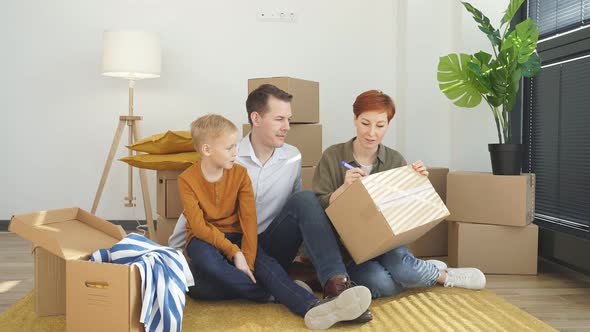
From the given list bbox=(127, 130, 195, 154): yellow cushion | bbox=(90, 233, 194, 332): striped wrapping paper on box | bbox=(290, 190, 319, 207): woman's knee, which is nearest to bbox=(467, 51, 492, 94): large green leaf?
bbox=(290, 190, 319, 207): woman's knee

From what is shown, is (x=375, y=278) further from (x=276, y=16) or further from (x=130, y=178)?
(x=276, y=16)

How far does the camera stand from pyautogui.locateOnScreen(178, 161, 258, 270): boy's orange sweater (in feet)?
6.73

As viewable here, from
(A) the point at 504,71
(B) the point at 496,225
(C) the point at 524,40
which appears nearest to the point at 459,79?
(A) the point at 504,71

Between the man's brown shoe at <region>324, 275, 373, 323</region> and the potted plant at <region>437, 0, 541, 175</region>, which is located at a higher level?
the potted plant at <region>437, 0, 541, 175</region>

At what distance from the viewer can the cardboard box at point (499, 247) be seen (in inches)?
105

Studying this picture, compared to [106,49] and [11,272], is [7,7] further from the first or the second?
[11,272]

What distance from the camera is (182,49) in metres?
3.88

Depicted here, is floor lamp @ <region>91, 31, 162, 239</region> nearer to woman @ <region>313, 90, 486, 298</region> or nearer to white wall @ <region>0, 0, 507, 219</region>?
white wall @ <region>0, 0, 507, 219</region>

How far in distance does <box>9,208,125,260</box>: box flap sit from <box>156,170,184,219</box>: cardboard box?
0.72 meters

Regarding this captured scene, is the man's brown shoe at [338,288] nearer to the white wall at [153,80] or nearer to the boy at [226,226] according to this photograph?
the boy at [226,226]

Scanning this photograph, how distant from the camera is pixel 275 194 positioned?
2.33 meters

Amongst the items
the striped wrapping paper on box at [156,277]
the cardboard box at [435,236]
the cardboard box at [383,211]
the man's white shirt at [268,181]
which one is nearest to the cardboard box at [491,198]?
the cardboard box at [435,236]

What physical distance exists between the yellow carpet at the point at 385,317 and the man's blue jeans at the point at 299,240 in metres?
0.07

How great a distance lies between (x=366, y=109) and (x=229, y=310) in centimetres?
86
